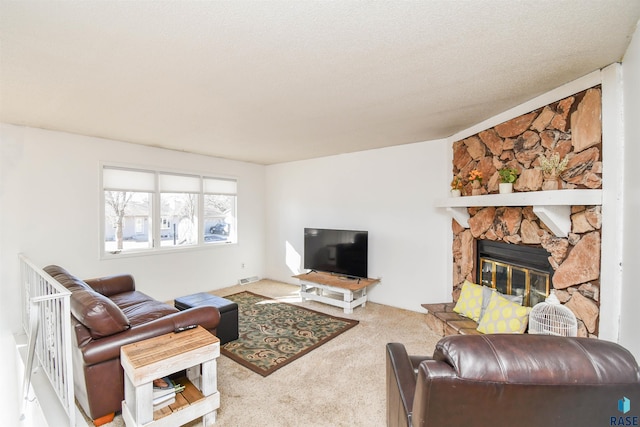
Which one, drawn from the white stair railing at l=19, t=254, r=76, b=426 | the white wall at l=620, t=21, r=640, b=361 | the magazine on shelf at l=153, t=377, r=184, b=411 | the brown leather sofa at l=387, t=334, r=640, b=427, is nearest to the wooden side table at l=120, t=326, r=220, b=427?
the magazine on shelf at l=153, t=377, r=184, b=411

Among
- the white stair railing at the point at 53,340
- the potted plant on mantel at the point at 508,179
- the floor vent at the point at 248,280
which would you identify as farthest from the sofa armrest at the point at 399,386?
the floor vent at the point at 248,280

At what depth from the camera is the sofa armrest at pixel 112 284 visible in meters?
3.33

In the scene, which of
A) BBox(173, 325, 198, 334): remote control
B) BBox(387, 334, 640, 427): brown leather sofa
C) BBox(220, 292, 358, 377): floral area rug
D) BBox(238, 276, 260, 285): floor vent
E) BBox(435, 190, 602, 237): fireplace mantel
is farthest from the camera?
BBox(238, 276, 260, 285): floor vent

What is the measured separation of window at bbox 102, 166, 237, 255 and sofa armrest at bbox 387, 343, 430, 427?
4.11 metres

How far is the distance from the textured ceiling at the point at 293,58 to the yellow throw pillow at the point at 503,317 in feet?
6.23

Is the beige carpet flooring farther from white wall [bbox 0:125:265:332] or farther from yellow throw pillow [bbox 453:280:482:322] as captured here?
white wall [bbox 0:125:265:332]

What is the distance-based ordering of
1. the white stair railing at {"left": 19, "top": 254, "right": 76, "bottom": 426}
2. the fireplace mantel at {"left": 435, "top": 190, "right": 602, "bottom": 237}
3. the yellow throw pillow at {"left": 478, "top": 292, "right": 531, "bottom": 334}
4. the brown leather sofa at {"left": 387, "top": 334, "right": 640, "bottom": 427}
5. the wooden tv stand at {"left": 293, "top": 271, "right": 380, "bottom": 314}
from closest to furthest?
1. the brown leather sofa at {"left": 387, "top": 334, "right": 640, "bottom": 427}
2. the white stair railing at {"left": 19, "top": 254, "right": 76, "bottom": 426}
3. the fireplace mantel at {"left": 435, "top": 190, "right": 602, "bottom": 237}
4. the yellow throw pillow at {"left": 478, "top": 292, "right": 531, "bottom": 334}
5. the wooden tv stand at {"left": 293, "top": 271, "right": 380, "bottom": 314}

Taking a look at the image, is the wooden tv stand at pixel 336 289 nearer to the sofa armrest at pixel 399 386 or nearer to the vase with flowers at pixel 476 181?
the vase with flowers at pixel 476 181

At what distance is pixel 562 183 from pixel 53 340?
13.8ft

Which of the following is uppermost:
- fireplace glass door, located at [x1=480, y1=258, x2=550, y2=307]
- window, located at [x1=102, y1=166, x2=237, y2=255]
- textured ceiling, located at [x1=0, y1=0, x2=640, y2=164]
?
textured ceiling, located at [x1=0, y1=0, x2=640, y2=164]

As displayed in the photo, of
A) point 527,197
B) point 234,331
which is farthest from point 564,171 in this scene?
point 234,331

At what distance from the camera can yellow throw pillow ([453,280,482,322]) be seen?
10.2ft

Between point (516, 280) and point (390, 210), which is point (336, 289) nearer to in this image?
point (390, 210)

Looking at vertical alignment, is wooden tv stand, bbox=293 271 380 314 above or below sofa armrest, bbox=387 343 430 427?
below
